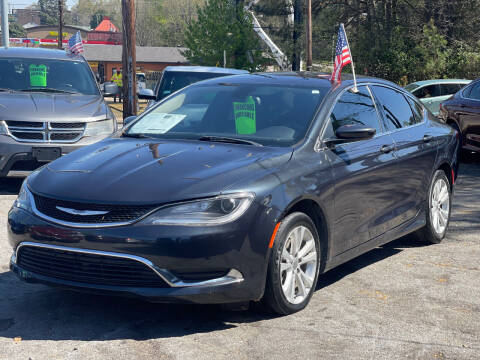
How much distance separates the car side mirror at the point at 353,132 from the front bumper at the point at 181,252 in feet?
4.17

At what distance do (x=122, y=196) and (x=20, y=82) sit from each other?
6.71 meters

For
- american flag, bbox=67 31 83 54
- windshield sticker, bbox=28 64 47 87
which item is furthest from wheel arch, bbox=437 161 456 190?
american flag, bbox=67 31 83 54

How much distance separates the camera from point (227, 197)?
4406 mm

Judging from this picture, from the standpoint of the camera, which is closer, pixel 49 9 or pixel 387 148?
pixel 387 148

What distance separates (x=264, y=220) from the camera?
14.7 ft

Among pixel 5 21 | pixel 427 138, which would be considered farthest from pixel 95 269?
pixel 5 21

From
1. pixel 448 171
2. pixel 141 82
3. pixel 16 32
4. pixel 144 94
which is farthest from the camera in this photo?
pixel 16 32

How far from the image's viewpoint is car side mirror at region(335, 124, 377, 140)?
5.37 metres

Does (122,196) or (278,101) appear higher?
(278,101)

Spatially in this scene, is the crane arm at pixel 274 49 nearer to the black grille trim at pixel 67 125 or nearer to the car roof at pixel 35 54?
the car roof at pixel 35 54

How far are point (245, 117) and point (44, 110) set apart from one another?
4776mm

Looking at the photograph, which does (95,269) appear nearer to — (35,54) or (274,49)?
(35,54)

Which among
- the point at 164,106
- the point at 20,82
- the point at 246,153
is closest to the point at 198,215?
the point at 246,153

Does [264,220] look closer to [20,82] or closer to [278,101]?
[278,101]
